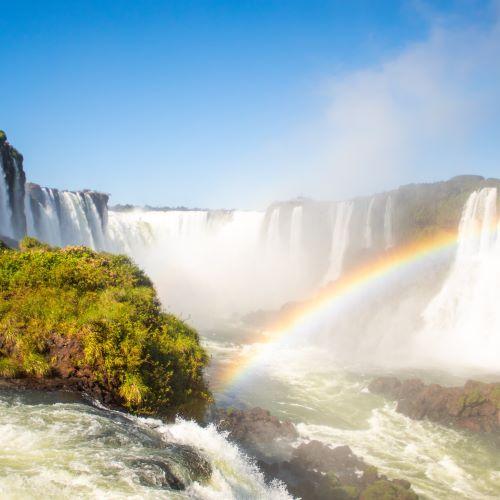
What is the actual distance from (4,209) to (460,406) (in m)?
35.8

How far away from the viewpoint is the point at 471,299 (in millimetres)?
34375

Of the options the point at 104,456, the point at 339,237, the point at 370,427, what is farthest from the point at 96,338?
the point at 339,237

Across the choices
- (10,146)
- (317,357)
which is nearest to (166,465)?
(317,357)

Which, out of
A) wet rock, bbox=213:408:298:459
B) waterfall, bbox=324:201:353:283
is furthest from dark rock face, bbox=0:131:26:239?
waterfall, bbox=324:201:353:283

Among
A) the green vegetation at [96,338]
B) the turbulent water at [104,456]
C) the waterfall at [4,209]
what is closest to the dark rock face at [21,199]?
the waterfall at [4,209]

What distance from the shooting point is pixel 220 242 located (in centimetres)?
7094

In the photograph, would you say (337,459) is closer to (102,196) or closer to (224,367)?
(224,367)

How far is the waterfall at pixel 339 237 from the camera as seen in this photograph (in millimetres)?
48281

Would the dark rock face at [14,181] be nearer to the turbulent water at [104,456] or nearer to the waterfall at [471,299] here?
the turbulent water at [104,456]

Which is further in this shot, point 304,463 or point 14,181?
point 14,181

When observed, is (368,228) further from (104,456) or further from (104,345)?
(104,456)

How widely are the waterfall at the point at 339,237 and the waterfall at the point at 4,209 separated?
112 feet

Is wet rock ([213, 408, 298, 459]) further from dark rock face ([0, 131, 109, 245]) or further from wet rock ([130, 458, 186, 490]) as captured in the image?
dark rock face ([0, 131, 109, 245])

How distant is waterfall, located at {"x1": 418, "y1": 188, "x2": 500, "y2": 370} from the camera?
3203 centimetres
